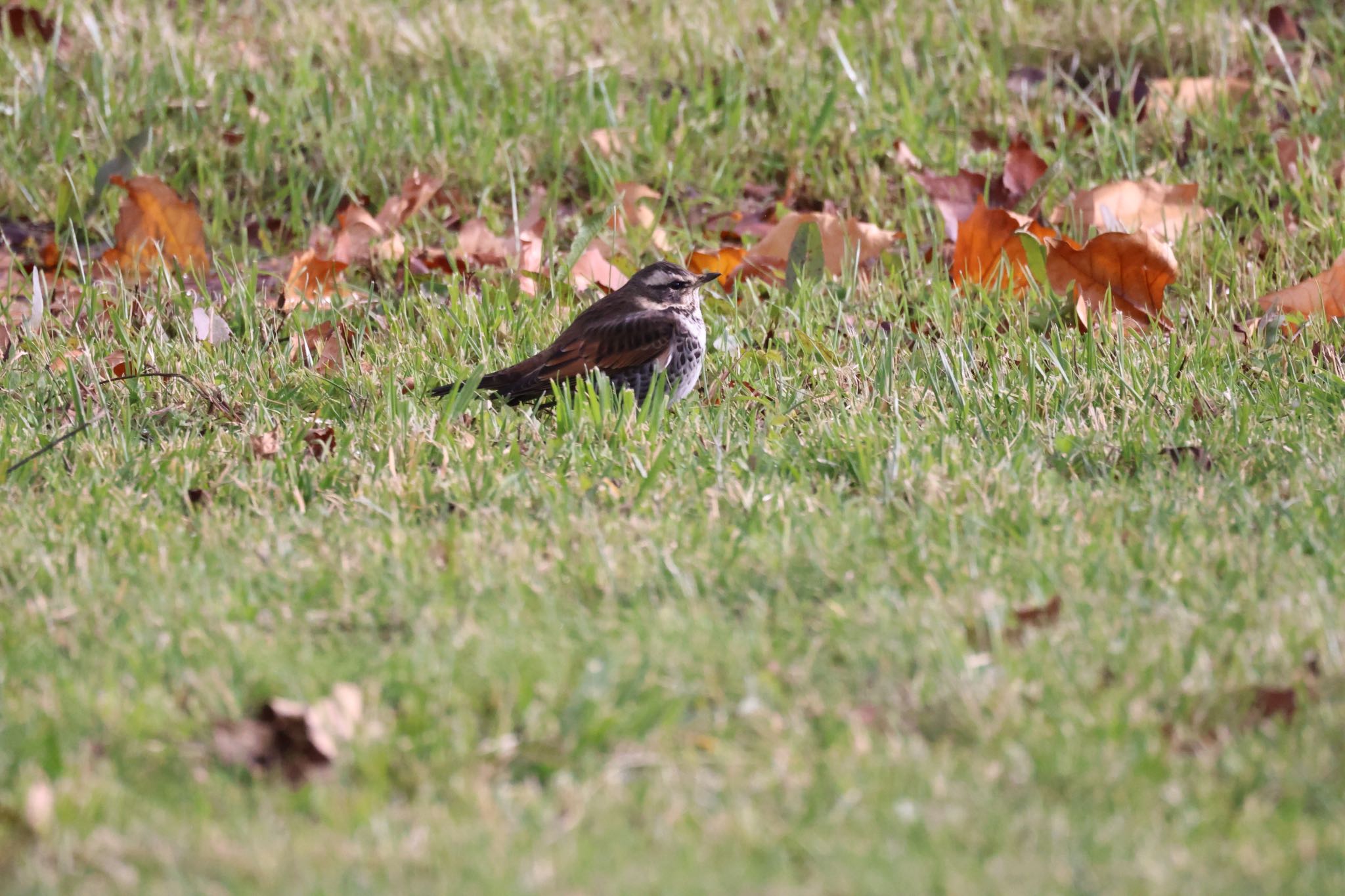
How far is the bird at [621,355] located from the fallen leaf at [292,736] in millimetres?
1958

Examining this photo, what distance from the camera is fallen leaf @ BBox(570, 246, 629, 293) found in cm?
576

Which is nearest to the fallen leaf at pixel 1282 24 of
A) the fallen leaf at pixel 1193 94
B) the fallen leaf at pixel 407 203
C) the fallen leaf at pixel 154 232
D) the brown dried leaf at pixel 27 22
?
the fallen leaf at pixel 1193 94

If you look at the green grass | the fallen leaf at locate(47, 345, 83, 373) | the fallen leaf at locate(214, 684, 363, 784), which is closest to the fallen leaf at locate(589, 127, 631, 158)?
the green grass

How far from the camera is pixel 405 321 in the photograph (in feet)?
17.1

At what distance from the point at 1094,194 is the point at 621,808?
4.11 meters

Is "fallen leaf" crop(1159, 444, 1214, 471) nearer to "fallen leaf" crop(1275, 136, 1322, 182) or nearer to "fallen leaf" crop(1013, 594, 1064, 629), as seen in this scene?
"fallen leaf" crop(1013, 594, 1064, 629)

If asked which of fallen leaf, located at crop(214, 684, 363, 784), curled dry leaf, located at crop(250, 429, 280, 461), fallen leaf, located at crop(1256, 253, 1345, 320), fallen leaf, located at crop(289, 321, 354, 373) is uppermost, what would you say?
fallen leaf, located at crop(214, 684, 363, 784)

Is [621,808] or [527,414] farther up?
[621,808]

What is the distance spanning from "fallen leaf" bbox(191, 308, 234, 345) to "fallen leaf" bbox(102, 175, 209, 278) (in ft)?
2.28

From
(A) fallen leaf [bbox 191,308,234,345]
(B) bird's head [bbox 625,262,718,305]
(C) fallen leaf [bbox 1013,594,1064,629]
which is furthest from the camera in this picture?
(A) fallen leaf [bbox 191,308,234,345]

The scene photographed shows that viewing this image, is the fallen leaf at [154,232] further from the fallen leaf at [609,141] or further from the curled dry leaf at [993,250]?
the curled dry leaf at [993,250]

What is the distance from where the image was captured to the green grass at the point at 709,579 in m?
2.33

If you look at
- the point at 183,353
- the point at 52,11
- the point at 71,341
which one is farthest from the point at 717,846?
the point at 52,11

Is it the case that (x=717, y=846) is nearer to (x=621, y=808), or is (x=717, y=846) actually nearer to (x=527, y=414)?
(x=621, y=808)
